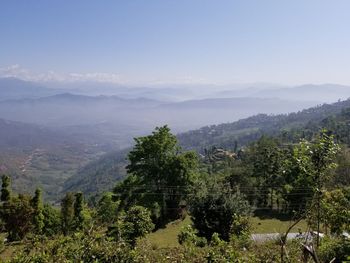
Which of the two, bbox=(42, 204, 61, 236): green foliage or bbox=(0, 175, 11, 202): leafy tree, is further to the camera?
bbox=(42, 204, 61, 236): green foliage

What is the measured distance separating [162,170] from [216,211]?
527 inches

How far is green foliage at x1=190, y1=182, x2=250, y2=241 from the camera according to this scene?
20156 mm

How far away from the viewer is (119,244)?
32.5 ft

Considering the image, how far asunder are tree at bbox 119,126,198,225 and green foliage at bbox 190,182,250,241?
11743 millimetres

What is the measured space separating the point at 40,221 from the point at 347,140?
3251 inches

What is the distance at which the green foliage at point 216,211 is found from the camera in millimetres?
20156

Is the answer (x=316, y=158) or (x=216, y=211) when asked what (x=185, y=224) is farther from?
(x=316, y=158)

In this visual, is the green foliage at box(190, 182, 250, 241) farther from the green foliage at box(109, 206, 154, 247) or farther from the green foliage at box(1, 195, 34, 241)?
the green foliage at box(1, 195, 34, 241)

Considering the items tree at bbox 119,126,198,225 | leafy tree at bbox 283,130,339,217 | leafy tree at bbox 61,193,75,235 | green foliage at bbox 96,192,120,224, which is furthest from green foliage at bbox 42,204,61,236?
leafy tree at bbox 283,130,339,217

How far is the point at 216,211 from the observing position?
20.3 meters

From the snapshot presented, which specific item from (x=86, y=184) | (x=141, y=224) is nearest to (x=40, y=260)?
(x=141, y=224)

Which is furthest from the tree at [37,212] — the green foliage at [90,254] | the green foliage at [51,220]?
the green foliage at [90,254]

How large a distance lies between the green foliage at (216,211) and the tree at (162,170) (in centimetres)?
1174

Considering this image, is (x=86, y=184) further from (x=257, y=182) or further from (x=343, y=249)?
(x=343, y=249)
